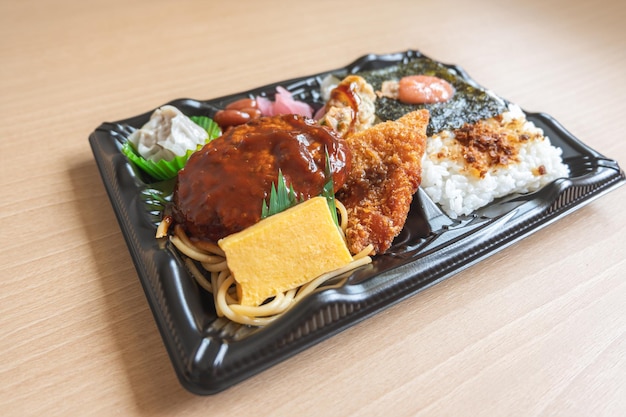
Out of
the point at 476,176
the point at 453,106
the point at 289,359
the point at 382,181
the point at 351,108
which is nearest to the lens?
the point at 289,359

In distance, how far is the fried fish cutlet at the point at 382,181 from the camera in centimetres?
236

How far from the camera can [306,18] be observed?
480 cm

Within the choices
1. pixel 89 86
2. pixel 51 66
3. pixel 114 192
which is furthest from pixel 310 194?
pixel 51 66

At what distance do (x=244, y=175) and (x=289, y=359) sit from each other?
781 mm

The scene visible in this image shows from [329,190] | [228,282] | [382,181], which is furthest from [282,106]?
→ [228,282]

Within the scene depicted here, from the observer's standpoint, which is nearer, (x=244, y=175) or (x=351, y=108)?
(x=244, y=175)

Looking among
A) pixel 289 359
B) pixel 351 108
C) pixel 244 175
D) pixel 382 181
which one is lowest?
pixel 289 359

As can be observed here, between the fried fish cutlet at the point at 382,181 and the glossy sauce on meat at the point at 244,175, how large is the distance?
0.53 ft

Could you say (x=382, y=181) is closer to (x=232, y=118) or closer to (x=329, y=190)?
(x=329, y=190)

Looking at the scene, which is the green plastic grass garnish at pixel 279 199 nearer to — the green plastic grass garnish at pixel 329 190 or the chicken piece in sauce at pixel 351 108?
the green plastic grass garnish at pixel 329 190

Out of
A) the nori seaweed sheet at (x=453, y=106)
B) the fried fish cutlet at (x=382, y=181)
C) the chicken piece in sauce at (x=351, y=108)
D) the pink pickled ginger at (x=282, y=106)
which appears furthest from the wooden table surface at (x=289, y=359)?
the chicken piece in sauce at (x=351, y=108)

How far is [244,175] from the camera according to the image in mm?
2227

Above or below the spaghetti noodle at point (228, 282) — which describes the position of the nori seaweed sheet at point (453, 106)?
above

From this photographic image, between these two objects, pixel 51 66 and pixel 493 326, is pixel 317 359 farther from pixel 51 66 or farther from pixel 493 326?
pixel 51 66
